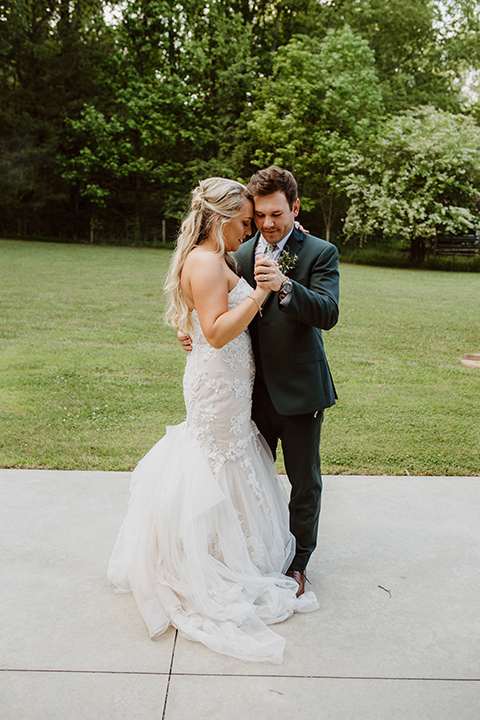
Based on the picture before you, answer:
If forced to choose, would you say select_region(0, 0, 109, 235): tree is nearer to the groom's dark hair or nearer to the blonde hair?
the blonde hair

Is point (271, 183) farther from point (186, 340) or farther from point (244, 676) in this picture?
point (244, 676)

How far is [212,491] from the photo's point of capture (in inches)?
112

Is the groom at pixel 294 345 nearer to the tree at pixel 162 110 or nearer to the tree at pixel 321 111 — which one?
the tree at pixel 321 111

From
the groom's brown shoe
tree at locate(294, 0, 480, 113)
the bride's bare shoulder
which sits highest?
tree at locate(294, 0, 480, 113)

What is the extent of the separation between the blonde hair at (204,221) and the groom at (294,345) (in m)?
0.12

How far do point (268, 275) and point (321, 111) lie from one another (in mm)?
28031

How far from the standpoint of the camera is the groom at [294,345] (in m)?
2.77

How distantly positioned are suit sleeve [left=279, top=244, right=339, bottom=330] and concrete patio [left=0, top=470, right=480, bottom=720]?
135 centimetres

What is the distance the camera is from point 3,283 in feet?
47.6

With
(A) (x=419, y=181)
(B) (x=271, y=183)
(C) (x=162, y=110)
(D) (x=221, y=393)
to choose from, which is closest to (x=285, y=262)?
(B) (x=271, y=183)

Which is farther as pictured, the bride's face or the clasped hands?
the bride's face

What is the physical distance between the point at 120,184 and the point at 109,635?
32.0 m

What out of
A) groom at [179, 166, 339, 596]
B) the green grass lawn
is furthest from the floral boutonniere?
the green grass lawn

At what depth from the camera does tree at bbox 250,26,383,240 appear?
90.4 feet
